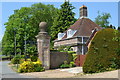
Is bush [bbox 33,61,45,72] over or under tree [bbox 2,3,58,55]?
under

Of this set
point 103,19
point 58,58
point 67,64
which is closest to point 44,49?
point 58,58

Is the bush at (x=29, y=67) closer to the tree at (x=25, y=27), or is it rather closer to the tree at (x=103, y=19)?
the tree at (x=25, y=27)

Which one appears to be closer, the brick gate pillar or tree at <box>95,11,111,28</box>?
the brick gate pillar

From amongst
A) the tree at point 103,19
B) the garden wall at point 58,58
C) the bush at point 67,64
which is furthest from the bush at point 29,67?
the tree at point 103,19

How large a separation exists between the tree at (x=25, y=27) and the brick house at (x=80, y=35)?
748cm

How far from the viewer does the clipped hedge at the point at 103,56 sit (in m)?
15.1

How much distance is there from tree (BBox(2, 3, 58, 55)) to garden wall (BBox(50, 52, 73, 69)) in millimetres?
16639

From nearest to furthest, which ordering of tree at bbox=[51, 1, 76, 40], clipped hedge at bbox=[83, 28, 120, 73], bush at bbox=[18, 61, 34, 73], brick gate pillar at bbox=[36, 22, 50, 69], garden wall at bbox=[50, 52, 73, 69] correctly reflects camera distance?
1. clipped hedge at bbox=[83, 28, 120, 73]
2. bush at bbox=[18, 61, 34, 73]
3. brick gate pillar at bbox=[36, 22, 50, 69]
4. garden wall at bbox=[50, 52, 73, 69]
5. tree at bbox=[51, 1, 76, 40]

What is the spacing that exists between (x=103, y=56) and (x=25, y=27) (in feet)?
110

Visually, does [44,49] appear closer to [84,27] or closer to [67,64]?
[67,64]

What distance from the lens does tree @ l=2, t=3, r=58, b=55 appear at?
45.9 metres

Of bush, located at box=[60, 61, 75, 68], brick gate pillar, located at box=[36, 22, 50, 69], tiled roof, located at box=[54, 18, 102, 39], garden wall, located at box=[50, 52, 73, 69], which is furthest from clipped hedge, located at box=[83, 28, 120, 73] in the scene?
tiled roof, located at box=[54, 18, 102, 39]

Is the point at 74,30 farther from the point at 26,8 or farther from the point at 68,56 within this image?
the point at 26,8

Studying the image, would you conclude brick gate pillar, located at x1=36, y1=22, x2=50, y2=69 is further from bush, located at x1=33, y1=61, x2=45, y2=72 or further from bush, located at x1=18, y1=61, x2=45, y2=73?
bush, located at x1=18, y1=61, x2=45, y2=73
